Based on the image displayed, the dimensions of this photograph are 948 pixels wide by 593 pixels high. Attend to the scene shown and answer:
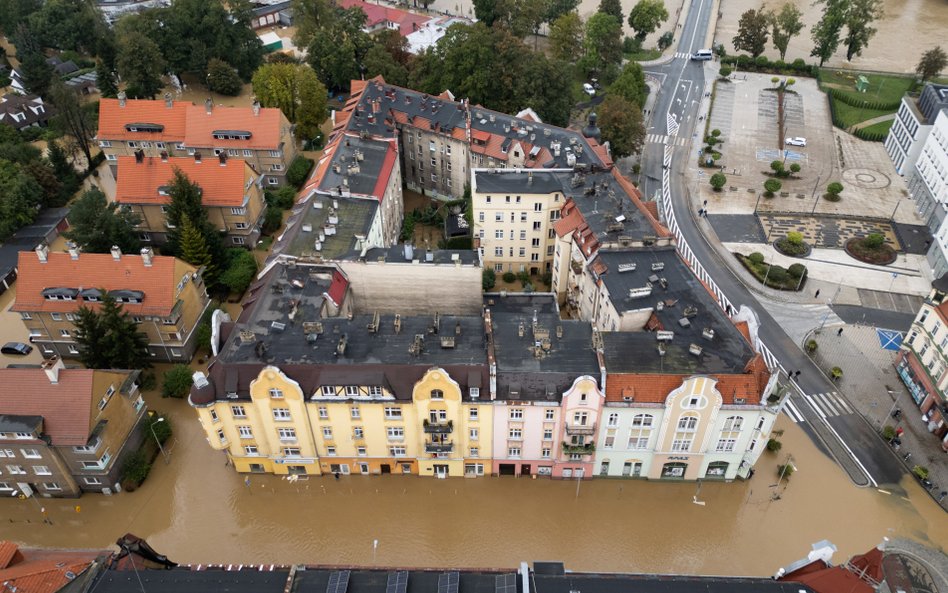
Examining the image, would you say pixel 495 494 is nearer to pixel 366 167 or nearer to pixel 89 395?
pixel 89 395

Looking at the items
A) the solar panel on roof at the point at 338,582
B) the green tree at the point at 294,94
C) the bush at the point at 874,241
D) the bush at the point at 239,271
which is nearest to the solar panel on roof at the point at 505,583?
the solar panel on roof at the point at 338,582

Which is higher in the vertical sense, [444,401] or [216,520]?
[444,401]

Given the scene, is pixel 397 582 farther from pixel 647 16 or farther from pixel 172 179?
pixel 647 16

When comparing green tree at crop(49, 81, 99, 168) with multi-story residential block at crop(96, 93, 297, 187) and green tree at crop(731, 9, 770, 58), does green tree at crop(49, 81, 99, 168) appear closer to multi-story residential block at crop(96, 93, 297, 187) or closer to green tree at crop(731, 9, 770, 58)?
multi-story residential block at crop(96, 93, 297, 187)

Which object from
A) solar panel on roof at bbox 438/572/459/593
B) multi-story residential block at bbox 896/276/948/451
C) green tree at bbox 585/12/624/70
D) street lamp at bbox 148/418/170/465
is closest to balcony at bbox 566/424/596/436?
solar panel on roof at bbox 438/572/459/593

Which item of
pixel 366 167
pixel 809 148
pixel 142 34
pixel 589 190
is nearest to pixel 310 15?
pixel 142 34

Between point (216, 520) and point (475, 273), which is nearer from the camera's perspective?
point (216, 520)
